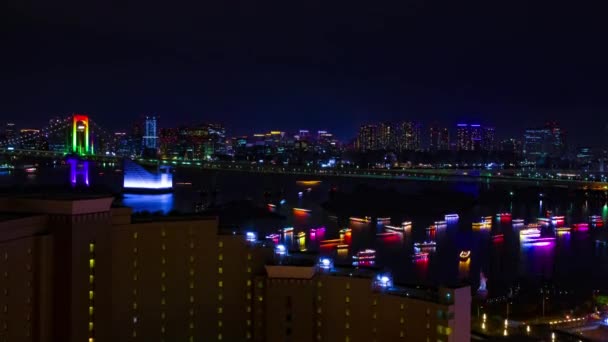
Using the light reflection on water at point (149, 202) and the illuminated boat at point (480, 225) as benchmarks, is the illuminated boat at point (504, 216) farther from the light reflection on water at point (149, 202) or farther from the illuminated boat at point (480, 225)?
the light reflection on water at point (149, 202)

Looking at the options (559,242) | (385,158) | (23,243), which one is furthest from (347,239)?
(385,158)

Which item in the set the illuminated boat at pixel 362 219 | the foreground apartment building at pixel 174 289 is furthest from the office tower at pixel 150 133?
the foreground apartment building at pixel 174 289

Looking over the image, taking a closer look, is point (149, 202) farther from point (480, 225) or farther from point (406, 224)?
point (480, 225)

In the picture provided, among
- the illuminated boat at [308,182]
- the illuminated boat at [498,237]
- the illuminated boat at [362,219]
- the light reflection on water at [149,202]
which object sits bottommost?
the illuminated boat at [498,237]

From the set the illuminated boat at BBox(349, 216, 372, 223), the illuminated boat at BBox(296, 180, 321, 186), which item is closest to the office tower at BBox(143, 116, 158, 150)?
the illuminated boat at BBox(296, 180, 321, 186)

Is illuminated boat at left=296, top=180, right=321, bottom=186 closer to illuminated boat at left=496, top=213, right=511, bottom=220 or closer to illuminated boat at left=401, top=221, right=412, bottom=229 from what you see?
illuminated boat at left=496, top=213, right=511, bottom=220

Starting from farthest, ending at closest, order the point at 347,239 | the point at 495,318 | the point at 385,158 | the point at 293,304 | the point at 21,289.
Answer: the point at 385,158
the point at 347,239
the point at 495,318
the point at 293,304
the point at 21,289

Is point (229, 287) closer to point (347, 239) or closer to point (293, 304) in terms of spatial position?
point (293, 304)

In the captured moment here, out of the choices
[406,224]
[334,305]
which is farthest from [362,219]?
[334,305]
